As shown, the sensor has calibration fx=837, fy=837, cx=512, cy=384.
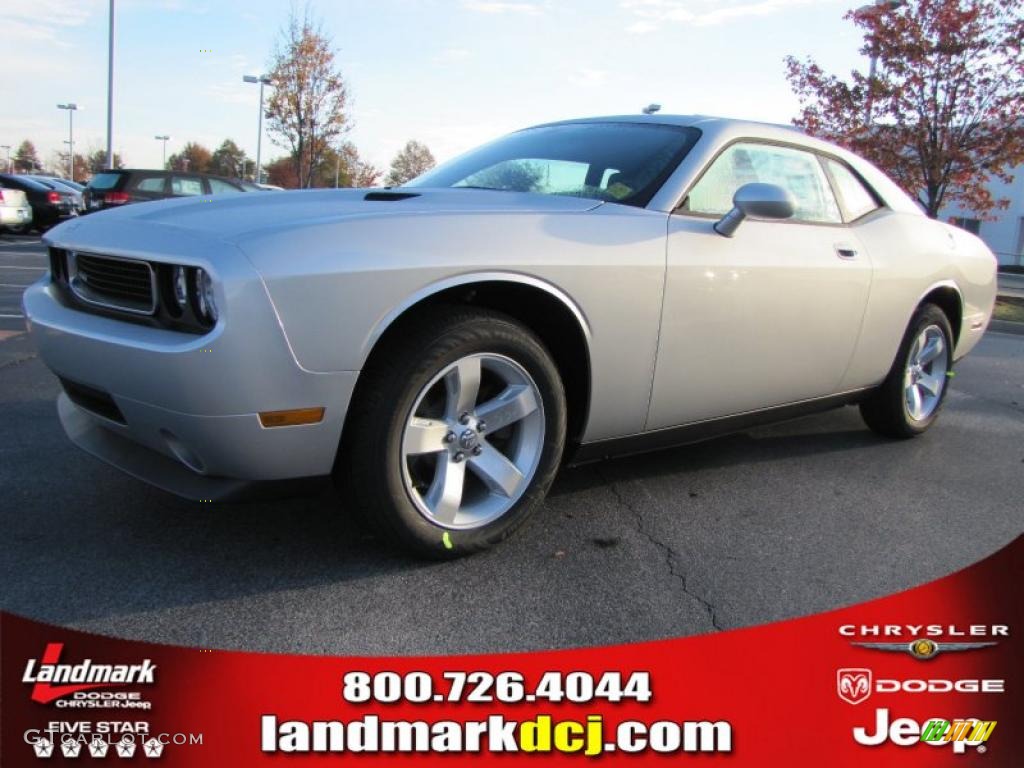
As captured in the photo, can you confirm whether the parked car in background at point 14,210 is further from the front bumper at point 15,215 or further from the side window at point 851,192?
the side window at point 851,192

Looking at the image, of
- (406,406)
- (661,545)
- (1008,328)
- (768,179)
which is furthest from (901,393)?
(1008,328)

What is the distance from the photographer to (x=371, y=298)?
2271 millimetres

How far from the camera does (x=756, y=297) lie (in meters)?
3.17

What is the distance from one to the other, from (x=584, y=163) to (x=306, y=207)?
121 centimetres

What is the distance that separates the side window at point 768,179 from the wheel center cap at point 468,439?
3.96 feet

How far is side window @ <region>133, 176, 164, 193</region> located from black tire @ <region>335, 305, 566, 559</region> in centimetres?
1437

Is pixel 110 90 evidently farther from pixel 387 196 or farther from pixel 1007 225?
pixel 1007 225

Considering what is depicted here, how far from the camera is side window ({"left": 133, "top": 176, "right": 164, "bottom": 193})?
14.9 meters

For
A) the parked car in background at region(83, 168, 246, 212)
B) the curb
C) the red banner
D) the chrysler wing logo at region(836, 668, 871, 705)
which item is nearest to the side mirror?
the red banner

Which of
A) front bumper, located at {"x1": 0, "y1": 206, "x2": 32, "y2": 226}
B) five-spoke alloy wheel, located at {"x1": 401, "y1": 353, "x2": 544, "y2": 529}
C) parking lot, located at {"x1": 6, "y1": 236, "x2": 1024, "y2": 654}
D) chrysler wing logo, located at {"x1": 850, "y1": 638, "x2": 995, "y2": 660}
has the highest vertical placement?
→ five-spoke alloy wheel, located at {"x1": 401, "y1": 353, "x2": 544, "y2": 529}

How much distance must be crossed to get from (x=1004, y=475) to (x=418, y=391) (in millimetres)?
3095

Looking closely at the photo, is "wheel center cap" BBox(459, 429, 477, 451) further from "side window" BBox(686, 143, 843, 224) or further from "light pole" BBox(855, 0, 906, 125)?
"light pole" BBox(855, 0, 906, 125)

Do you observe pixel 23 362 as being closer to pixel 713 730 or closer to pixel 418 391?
pixel 418 391

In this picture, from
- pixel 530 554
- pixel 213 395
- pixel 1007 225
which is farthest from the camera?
pixel 1007 225
